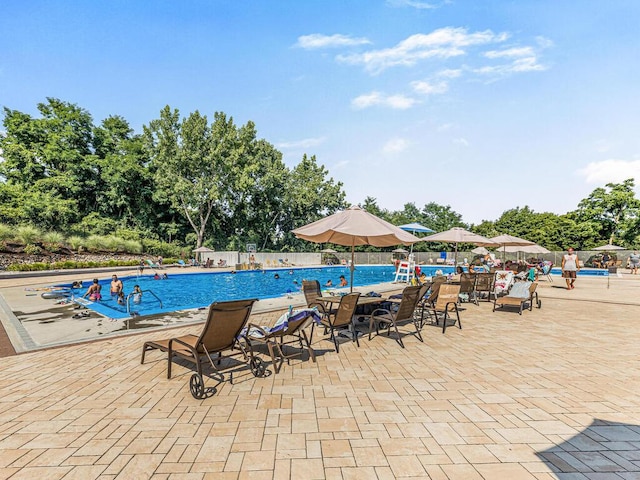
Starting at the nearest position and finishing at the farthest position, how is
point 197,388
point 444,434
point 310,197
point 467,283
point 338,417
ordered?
point 444,434
point 338,417
point 197,388
point 467,283
point 310,197

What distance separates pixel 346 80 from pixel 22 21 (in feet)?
38.5

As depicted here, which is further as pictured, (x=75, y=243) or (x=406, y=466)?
(x=75, y=243)

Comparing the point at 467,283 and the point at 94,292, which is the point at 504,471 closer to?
the point at 467,283

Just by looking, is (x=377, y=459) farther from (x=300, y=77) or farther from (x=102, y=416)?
(x=300, y=77)

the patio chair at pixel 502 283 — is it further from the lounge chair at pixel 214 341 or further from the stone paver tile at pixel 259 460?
the stone paver tile at pixel 259 460

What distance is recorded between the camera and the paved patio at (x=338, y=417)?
232 cm

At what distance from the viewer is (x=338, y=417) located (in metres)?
3.01

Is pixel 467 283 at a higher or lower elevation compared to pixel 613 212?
lower

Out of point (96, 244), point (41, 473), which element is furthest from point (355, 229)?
point (96, 244)

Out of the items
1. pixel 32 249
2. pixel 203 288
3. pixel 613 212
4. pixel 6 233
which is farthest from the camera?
pixel 613 212

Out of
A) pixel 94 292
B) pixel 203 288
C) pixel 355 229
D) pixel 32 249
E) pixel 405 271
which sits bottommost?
pixel 203 288

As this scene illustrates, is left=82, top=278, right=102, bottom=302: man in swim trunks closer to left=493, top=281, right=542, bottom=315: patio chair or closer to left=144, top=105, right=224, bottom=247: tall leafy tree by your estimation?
left=493, top=281, right=542, bottom=315: patio chair

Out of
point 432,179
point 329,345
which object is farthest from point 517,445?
point 432,179

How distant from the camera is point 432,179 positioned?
930 inches
